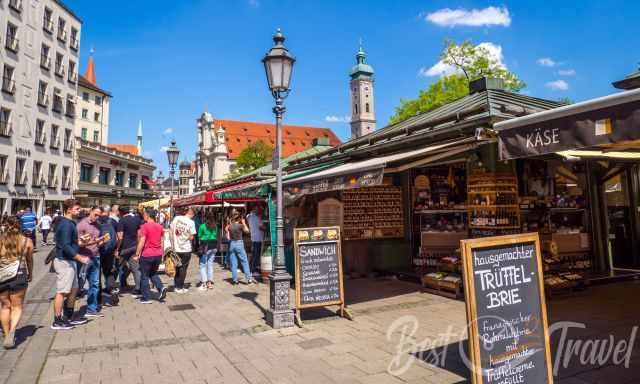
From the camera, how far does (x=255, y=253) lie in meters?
10.9

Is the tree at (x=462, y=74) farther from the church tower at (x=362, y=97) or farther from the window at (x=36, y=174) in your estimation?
the church tower at (x=362, y=97)

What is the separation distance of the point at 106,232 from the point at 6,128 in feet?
92.4

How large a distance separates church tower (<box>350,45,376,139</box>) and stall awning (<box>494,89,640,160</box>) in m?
72.5

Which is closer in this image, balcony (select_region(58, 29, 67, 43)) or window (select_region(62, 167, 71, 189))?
balcony (select_region(58, 29, 67, 43))

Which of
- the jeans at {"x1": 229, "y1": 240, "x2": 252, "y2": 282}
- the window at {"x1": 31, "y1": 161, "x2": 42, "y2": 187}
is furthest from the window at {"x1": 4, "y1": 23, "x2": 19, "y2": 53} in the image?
the jeans at {"x1": 229, "y1": 240, "x2": 252, "y2": 282}

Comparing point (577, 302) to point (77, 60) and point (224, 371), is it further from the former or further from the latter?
point (77, 60)

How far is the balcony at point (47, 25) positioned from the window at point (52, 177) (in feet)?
36.6

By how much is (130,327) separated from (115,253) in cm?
304

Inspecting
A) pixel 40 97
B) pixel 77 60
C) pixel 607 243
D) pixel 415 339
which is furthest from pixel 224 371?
pixel 77 60

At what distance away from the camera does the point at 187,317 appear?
270 inches

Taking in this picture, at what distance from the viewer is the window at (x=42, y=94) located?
31.9m

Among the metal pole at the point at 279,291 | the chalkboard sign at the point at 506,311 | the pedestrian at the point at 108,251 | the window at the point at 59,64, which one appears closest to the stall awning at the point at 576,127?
the chalkboard sign at the point at 506,311

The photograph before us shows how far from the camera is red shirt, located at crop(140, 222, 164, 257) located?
7.94 m

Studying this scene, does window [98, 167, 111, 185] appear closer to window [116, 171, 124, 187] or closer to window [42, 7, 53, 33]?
window [116, 171, 124, 187]
